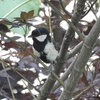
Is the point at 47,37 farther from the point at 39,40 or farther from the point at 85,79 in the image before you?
the point at 85,79

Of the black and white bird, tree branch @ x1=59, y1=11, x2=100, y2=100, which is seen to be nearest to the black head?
the black and white bird

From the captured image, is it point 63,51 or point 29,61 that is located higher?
point 29,61

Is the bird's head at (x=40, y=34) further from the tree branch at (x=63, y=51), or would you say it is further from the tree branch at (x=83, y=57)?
the tree branch at (x=83, y=57)

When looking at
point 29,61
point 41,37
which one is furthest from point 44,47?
point 29,61

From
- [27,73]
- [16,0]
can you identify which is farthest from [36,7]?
[27,73]

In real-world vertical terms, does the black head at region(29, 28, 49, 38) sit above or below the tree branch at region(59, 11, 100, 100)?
above

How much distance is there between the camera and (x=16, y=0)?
92 cm

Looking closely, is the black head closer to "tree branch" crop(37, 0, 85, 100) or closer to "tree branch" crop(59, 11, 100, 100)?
"tree branch" crop(37, 0, 85, 100)

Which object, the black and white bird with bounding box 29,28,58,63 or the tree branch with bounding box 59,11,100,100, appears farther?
the black and white bird with bounding box 29,28,58,63

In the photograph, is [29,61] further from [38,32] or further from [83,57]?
[83,57]

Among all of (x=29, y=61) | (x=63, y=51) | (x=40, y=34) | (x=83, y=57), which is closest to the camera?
(x=83, y=57)

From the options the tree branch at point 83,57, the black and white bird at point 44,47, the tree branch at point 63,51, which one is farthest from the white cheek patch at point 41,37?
the tree branch at point 83,57

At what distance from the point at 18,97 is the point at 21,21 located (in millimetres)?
500

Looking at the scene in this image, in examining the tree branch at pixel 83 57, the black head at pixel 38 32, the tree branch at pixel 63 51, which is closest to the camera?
the tree branch at pixel 83 57
